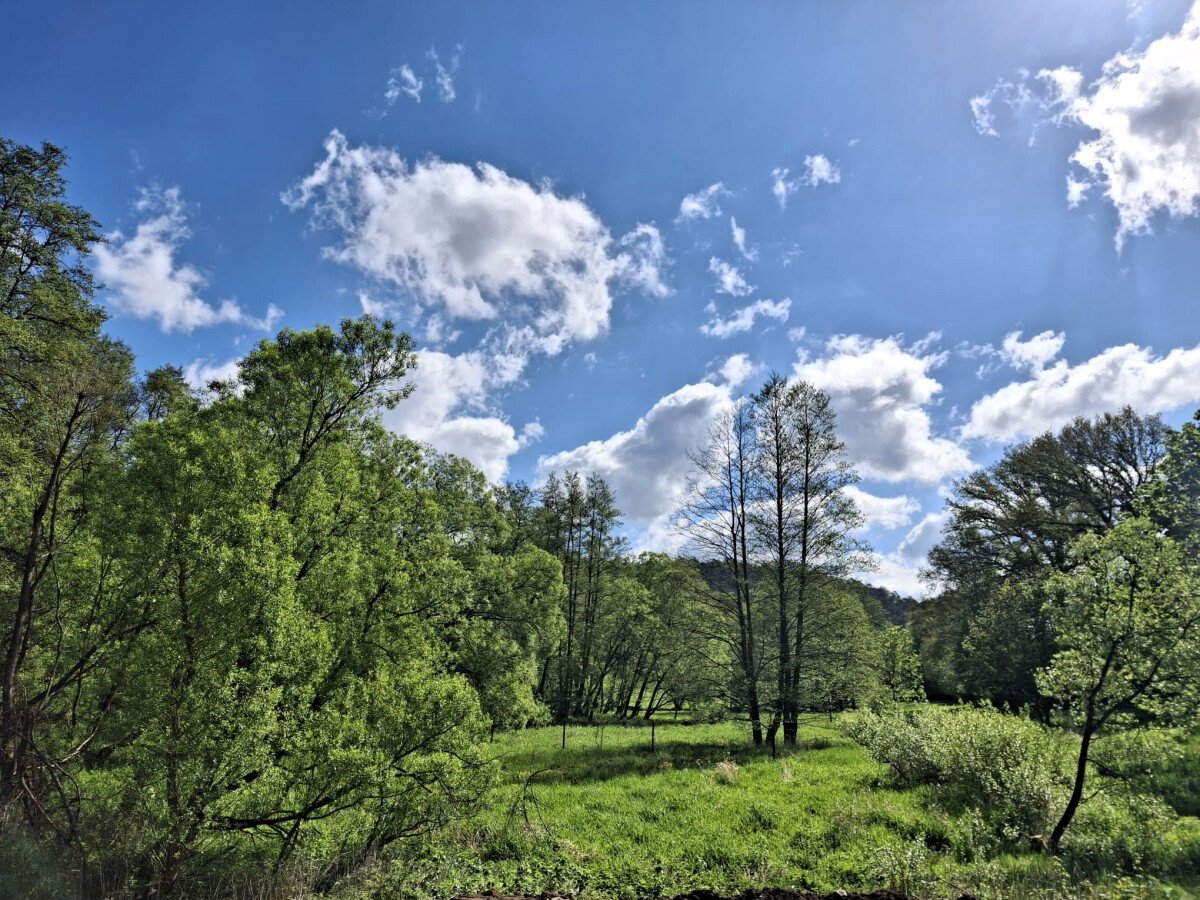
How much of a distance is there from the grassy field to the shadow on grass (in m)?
0.37

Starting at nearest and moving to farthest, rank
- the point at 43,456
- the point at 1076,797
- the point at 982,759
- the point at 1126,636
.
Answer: the point at 1126,636 → the point at 1076,797 → the point at 982,759 → the point at 43,456

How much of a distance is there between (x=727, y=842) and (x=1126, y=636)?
7650 mm

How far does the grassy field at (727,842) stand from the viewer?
26.4 ft

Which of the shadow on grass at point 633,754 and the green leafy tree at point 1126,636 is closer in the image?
the green leafy tree at point 1126,636

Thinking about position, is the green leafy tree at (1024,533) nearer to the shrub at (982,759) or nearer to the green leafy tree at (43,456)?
the shrub at (982,759)

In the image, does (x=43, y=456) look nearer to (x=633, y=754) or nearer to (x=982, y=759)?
(x=633, y=754)

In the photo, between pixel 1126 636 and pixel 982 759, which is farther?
pixel 982 759

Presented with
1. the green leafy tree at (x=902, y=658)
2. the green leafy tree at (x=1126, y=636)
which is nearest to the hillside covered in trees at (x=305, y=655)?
the green leafy tree at (x=1126, y=636)

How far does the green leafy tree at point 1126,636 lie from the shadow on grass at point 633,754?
33.4 ft

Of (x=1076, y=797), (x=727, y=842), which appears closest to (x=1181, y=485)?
(x=1076, y=797)

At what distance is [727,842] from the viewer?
9.91 meters

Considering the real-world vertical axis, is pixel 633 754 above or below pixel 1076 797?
below

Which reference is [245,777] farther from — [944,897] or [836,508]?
[836,508]

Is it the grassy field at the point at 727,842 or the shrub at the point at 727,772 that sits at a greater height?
the grassy field at the point at 727,842
